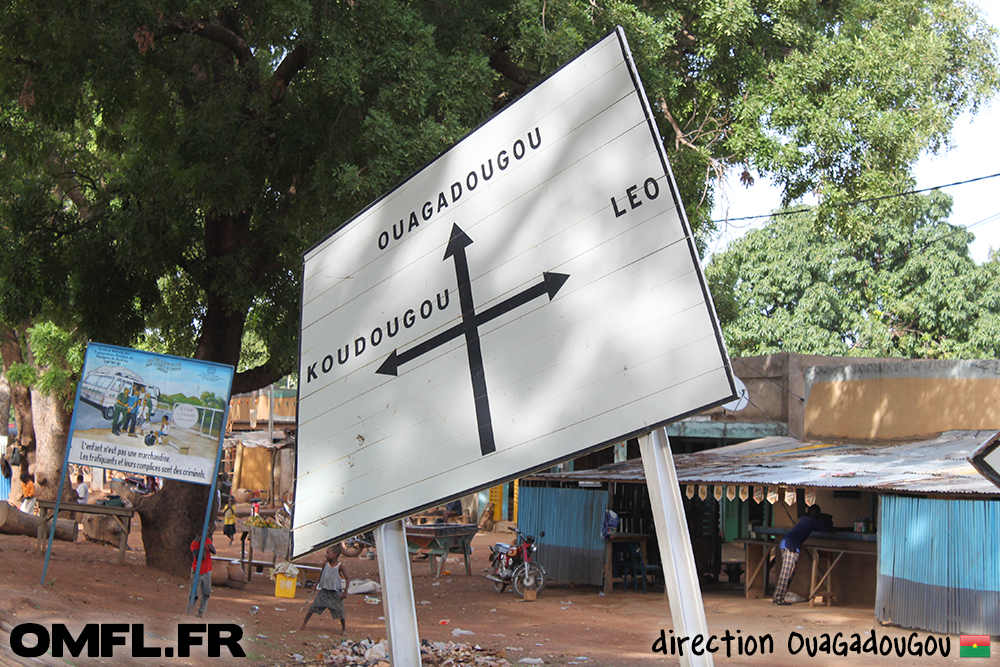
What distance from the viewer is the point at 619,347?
10.9 feet

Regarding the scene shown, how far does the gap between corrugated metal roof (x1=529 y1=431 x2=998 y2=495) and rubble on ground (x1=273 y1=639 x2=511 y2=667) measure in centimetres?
559

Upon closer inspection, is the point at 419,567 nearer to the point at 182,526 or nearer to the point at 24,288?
the point at 182,526

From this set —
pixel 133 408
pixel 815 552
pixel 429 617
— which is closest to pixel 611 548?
pixel 815 552

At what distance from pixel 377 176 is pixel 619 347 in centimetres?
790

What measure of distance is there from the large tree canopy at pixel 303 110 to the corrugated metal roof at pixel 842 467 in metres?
4.18

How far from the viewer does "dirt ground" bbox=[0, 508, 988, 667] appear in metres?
9.92

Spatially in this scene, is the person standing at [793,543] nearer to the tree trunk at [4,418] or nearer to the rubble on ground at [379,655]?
the rubble on ground at [379,655]

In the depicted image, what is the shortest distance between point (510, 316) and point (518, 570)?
13.2 m

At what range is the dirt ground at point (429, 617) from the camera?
9.92 m

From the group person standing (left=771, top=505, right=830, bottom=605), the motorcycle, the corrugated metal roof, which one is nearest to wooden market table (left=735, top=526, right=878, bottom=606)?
person standing (left=771, top=505, right=830, bottom=605)

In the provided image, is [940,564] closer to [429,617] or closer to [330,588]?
[429,617]

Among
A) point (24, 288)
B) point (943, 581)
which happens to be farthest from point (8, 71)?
point (943, 581)

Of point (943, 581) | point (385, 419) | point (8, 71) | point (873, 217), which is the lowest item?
point (943, 581)

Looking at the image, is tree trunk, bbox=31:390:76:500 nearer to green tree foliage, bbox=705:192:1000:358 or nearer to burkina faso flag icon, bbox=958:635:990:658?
burkina faso flag icon, bbox=958:635:990:658
